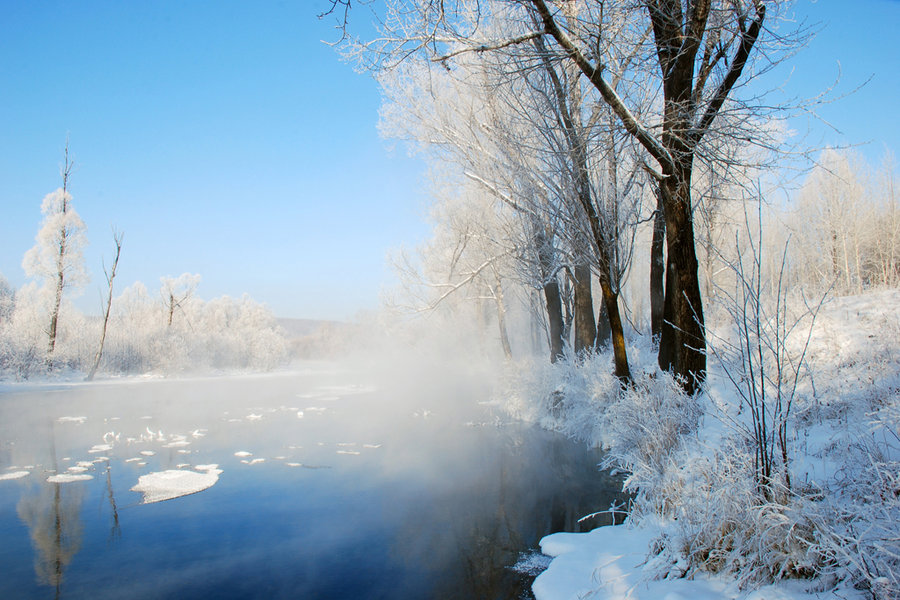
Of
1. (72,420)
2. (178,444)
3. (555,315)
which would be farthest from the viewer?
(555,315)

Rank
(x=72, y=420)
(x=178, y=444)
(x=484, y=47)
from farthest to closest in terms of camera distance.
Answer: (x=72, y=420), (x=178, y=444), (x=484, y=47)

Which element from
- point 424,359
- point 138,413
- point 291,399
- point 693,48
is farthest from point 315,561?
point 424,359

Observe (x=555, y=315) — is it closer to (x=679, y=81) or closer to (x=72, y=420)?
(x=679, y=81)

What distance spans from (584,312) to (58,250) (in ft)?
80.5

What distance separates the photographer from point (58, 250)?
23.5m

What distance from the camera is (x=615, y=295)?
838 cm

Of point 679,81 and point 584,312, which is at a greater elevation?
point 679,81

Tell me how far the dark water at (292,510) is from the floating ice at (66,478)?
0.15m

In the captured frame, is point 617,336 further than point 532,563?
Yes

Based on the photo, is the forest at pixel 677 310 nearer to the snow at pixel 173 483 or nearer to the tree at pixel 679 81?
the tree at pixel 679 81

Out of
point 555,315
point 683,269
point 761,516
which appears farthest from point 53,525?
point 555,315

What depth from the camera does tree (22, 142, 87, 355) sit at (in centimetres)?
2325

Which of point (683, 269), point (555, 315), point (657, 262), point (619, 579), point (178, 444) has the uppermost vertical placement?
point (657, 262)

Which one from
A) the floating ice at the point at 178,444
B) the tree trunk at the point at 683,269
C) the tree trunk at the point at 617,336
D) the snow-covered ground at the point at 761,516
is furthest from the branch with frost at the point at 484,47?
the floating ice at the point at 178,444
